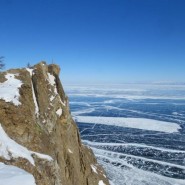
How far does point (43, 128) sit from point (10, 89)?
3.68m

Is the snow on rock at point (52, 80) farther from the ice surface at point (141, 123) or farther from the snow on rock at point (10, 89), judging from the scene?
the ice surface at point (141, 123)

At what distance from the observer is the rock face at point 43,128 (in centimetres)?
1623

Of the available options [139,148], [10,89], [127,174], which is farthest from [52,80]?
[139,148]

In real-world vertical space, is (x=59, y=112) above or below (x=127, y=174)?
above

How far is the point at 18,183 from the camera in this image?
8.51 m

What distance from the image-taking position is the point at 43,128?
75.0 ft

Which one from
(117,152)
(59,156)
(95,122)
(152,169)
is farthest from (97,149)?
(59,156)

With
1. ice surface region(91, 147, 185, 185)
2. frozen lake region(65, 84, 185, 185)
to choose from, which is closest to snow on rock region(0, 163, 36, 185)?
ice surface region(91, 147, 185, 185)

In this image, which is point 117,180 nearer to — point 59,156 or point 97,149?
point 97,149

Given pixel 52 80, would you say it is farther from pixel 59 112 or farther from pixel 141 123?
pixel 141 123

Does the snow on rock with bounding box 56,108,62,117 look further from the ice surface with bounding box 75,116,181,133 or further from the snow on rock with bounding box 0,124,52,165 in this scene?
the ice surface with bounding box 75,116,181,133

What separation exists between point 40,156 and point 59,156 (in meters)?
7.86

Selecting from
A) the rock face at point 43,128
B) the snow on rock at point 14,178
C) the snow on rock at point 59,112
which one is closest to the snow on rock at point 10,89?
the rock face at point 43,128

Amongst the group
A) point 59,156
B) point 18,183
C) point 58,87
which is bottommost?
point 59,156
